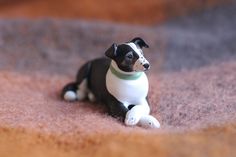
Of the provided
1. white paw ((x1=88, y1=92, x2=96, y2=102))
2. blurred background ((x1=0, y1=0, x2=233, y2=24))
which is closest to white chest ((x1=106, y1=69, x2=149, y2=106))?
white paw ((x1=88, y1=92, x2=96, y2=102))

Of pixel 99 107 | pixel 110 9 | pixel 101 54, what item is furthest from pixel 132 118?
pixel 110 9

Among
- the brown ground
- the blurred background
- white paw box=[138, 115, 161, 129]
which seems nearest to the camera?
the brown ground

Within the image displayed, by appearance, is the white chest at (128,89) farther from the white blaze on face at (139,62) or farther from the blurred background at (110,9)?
the blurred background at (110,9)

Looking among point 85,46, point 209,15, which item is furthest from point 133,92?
point 209,15

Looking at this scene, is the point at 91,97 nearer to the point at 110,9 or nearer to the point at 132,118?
the point at 132,118

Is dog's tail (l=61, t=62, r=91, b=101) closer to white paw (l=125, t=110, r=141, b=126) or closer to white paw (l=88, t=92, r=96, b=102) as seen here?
white paw (l=88, t=92, r=96, b=102)

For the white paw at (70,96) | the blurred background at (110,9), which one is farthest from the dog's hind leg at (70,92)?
the blurred background at (110,9)
